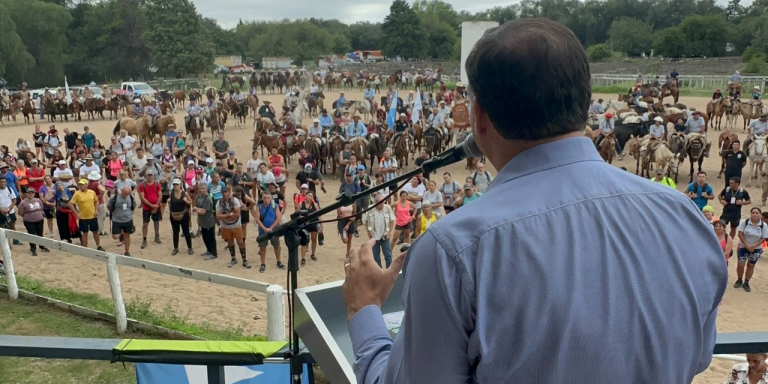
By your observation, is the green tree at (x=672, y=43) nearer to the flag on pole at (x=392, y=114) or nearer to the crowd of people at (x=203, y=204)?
the flag on pole at (x=392, y=114)

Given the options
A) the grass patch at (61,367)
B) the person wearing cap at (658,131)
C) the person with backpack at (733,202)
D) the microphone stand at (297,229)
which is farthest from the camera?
the person wearing cap at (658,131)

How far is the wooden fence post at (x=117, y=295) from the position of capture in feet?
25.9

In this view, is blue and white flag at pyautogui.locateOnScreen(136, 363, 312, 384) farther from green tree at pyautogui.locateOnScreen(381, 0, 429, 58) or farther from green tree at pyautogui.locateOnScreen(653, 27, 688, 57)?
green tree at pyautogui.locateOnScreen(381, 0, 429, 58)

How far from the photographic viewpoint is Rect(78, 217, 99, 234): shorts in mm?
12289

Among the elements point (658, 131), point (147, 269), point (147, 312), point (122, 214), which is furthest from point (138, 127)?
point (658, 131)

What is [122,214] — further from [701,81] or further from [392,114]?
[701,81]

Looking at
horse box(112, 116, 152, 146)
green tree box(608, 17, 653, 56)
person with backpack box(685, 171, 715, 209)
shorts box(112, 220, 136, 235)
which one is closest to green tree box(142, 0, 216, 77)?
horse box(112, 116, 152, 146)

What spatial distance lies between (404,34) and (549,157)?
71813 millimetres

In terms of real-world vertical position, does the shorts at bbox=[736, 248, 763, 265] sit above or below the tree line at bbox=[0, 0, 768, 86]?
below

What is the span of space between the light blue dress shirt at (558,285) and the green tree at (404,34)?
234 feet

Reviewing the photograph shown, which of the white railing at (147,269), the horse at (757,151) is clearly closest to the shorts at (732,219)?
the horse at (757,151)

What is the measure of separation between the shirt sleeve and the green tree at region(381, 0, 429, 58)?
71363 mm

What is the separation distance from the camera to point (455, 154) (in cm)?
188

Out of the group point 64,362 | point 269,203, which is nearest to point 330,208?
point 64,362
